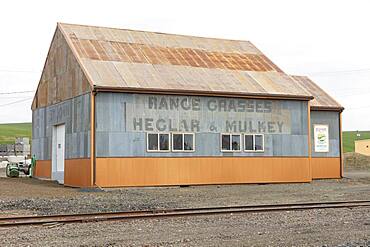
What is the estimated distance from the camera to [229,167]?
93.7 ft

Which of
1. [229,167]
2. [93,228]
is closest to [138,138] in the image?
[229,167]

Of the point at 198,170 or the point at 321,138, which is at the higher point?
the point at 321,138

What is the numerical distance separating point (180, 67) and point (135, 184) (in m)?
7.10

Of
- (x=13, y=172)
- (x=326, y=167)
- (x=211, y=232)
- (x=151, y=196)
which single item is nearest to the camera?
(x=211, y=232)

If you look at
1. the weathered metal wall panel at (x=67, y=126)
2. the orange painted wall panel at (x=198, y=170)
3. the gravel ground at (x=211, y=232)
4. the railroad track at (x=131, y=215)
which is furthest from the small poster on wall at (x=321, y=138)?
the gravel ground at (x=211, y=232)

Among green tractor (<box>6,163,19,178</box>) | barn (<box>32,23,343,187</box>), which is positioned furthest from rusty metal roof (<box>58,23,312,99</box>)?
green tractor (<box>6,163,19,178</box>)

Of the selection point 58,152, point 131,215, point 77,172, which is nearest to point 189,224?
point 131,215

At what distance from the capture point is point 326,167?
3469 centimetres

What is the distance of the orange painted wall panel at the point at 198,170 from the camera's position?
25953 millimetres

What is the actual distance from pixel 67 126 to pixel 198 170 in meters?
6.85

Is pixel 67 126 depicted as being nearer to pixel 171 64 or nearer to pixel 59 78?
pixel 59 78

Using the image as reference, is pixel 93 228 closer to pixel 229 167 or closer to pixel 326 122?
pixel 229 167

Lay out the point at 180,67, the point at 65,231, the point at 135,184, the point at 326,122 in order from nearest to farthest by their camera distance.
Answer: the point at 65,231 < the point at 135,184 < the point at 180,67 < the point at 326,122

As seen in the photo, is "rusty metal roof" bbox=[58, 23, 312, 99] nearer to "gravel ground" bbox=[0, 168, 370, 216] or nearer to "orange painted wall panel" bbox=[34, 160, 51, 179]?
"gravel ground" bbox=[0, 168, 370, 216]
